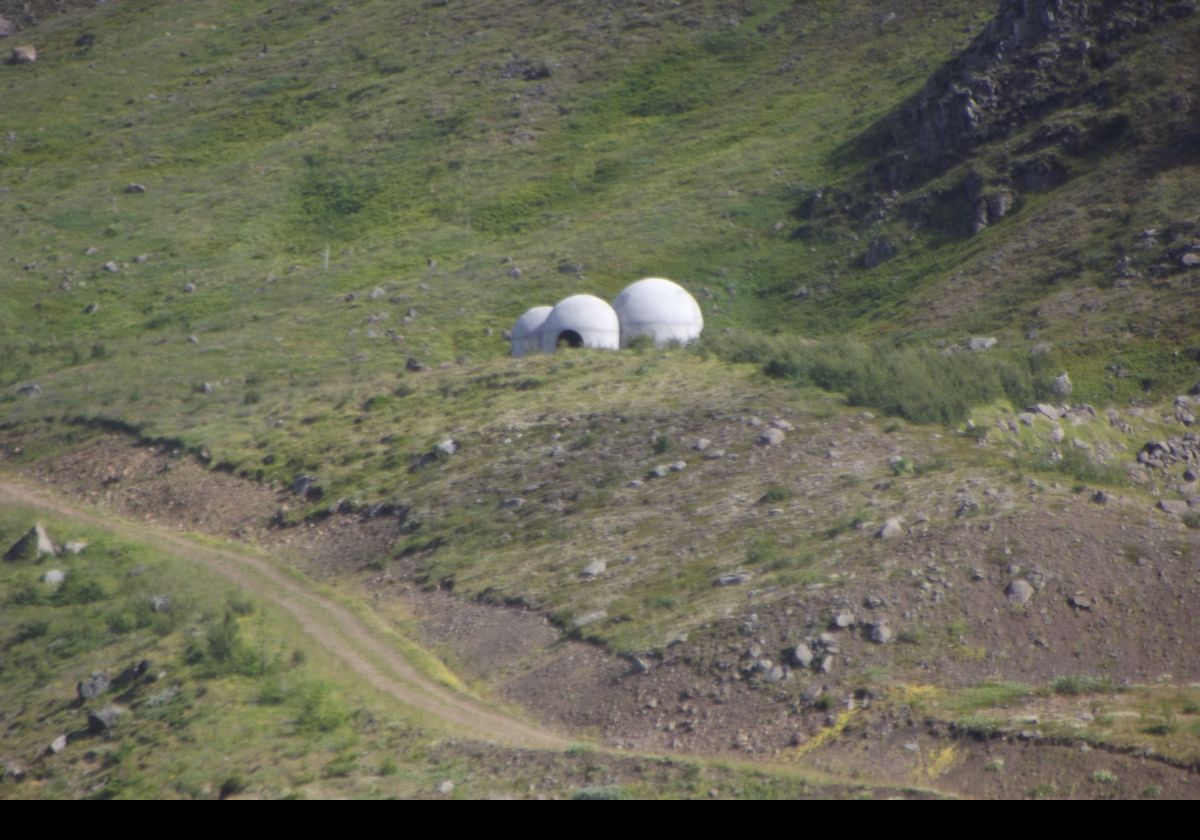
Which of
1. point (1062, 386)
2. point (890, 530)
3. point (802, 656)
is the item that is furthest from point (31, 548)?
point (1062, 386)

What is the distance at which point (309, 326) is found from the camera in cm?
4450

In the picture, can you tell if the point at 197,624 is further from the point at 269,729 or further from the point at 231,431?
the point at 231,431

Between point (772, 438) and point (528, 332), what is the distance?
16.0m

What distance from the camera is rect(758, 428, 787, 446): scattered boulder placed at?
84.5ft

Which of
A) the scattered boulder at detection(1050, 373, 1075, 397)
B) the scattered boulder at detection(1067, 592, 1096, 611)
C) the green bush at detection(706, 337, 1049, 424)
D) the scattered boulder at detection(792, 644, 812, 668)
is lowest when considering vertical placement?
the scattered boulder at detection(1050, 373, 1075, 397)

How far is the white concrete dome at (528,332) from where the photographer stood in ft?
132

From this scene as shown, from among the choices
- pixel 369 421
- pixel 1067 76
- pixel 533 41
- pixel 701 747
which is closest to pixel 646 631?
pixel 701 747

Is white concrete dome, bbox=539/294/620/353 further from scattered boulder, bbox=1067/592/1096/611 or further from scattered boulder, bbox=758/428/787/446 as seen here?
scattered boulder, bbox=1067/592/1096/611

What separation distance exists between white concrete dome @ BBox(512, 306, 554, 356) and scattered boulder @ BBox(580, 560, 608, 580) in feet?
61.9

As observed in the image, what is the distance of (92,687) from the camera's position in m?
19.5

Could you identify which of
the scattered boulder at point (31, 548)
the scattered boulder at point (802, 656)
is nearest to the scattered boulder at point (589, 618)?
the scattered boulder at point (802, 656)

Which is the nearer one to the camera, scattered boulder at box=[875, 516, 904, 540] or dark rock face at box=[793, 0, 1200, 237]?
scattered boulder at box=[875, 516, 904, 540]

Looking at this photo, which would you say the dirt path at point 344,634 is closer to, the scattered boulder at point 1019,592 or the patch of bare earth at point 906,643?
the patch of bare earth at point 906,643

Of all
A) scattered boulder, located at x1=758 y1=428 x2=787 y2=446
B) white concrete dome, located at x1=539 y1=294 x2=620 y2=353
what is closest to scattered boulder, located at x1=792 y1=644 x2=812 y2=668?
scattered boulder, located at x1=758 y1=428 x2=787 y2=446
